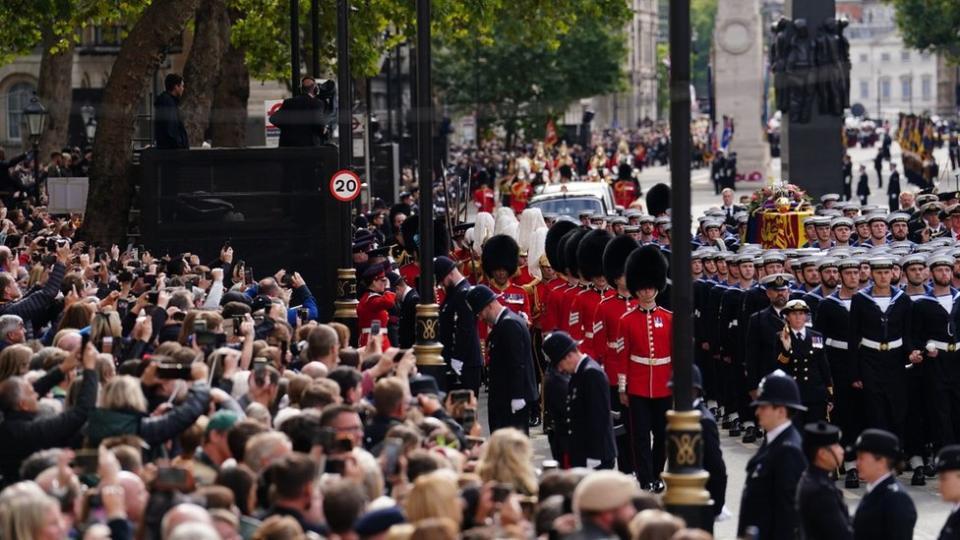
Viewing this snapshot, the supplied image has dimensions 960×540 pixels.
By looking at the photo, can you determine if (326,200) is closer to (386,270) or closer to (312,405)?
(386,270)

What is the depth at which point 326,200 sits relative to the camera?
25.6 meters

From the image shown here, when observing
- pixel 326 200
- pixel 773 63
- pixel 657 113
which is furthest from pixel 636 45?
pixel 326 200

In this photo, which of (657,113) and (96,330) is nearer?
(96,330)

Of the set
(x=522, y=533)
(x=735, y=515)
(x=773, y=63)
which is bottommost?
(x=735, y=515)

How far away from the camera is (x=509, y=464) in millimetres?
11883

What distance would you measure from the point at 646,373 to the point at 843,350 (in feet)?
8.53

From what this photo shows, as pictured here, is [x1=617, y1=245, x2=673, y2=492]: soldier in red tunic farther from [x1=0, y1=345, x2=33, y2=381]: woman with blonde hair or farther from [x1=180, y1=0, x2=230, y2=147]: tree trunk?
[x1=180, y1=0, x2=230, y2=147]: tree trunk

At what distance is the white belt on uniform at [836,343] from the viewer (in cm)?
2016

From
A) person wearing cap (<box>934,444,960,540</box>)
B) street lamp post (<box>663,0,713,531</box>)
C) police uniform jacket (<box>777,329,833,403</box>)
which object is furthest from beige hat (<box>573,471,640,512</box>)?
police uniform jacket (<box>777,329,833,403</box>)

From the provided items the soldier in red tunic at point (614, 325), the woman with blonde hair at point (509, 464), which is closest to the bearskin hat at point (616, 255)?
the soldier in red tunic at point (614, 325)

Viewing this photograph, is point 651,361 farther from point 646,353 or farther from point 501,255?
point 501,255

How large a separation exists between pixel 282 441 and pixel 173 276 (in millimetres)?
9973

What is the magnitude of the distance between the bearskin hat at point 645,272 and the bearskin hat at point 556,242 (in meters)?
3.95

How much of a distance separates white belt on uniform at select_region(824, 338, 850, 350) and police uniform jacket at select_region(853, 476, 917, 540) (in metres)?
7.76
